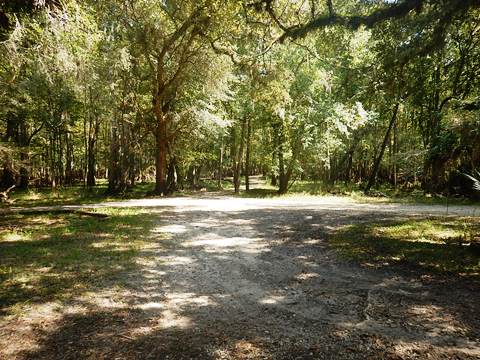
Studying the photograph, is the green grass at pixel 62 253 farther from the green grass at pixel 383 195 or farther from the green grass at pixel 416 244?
the green grass at pixel 383 195

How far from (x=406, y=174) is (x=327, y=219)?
3078 mm

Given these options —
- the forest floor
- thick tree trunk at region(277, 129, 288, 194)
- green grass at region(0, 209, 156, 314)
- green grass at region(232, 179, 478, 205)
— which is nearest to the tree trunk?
thick tree trunk at region(277, 129, 288, 194)

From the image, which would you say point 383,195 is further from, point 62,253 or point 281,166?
point 62,253

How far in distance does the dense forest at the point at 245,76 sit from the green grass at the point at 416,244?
4.14 feet

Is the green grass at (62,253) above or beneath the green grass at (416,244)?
beneath

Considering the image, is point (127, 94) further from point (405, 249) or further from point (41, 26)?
point (405, 249)

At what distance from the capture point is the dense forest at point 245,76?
8.89 m

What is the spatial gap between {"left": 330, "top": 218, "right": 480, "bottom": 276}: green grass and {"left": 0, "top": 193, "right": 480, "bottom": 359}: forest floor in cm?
5

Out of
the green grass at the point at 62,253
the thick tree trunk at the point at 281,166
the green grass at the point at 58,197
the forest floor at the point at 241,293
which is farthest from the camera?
the thick tree trunk at the point at 281,166

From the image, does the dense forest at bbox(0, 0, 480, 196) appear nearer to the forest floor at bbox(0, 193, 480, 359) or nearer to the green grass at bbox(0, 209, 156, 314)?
the forest floor at bbox(0, 193, 480, 359)

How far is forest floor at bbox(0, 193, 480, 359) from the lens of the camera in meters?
4.27

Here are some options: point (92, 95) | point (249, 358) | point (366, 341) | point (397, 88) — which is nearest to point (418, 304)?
point (366, 341)

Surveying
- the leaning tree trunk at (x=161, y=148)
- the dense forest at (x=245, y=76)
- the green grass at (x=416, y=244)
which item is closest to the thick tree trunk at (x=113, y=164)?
the dense forest at (x=245, y=76)

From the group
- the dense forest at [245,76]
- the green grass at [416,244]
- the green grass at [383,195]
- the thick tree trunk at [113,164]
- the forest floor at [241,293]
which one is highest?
the dense forest at [245,76]
